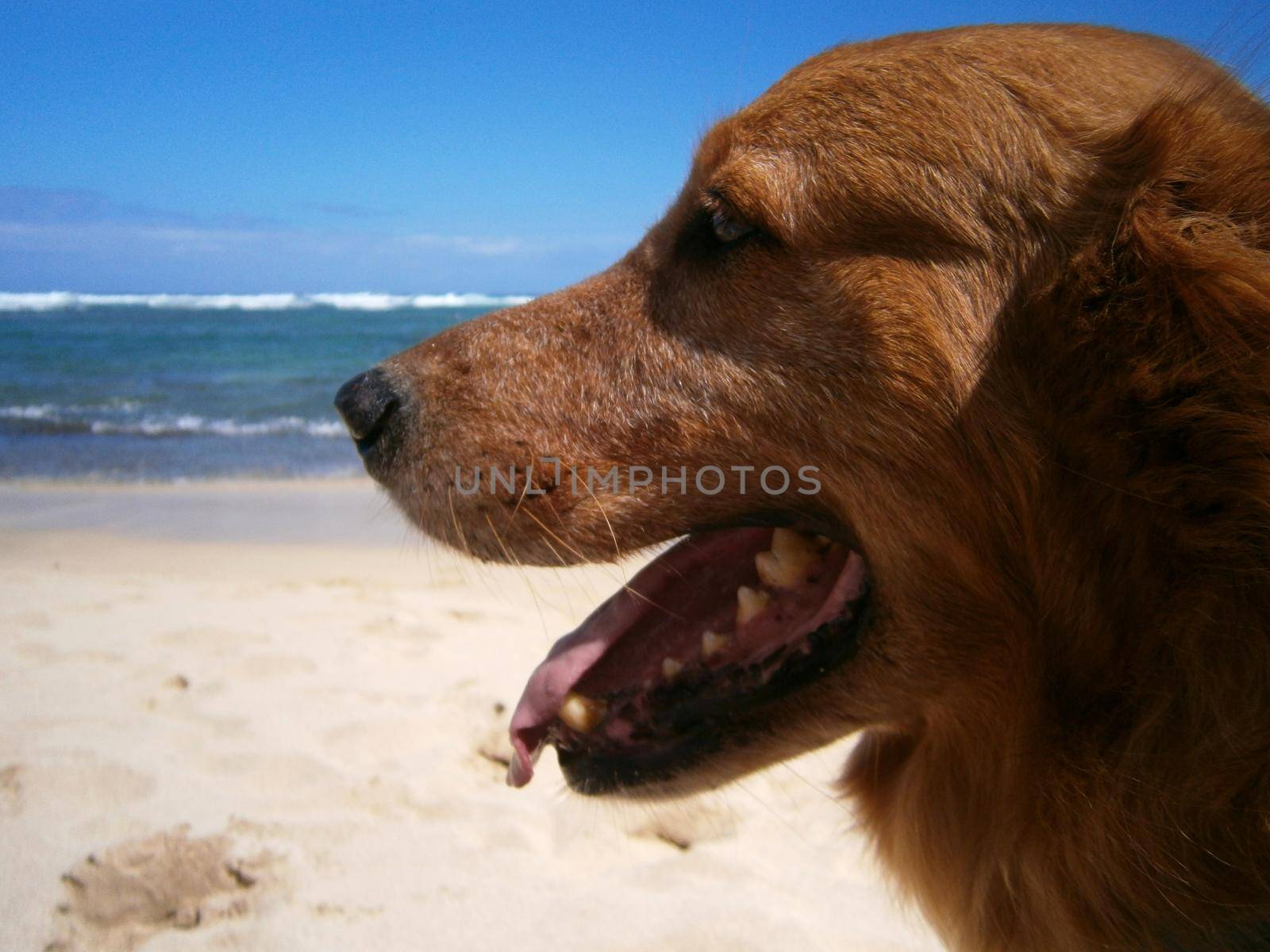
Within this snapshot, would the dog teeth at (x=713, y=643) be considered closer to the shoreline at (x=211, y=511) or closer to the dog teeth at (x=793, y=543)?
the dog teeth at (x=793, y=543)

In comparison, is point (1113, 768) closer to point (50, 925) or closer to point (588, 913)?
point (588, 913)

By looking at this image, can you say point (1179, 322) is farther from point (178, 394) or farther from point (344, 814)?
point (178, 394)

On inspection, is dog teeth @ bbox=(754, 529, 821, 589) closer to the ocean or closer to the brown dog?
the brown dog

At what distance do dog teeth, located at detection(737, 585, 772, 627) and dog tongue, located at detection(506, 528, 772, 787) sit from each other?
135mm

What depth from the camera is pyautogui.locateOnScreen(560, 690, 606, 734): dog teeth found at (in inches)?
83.2

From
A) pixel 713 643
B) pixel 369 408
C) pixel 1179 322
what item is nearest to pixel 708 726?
pixel 713 643

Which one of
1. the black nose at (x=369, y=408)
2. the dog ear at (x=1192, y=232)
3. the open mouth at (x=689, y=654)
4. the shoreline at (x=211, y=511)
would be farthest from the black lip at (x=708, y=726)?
the shoreline at (x=211, y=511)

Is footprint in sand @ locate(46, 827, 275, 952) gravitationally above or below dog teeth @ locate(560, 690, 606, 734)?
below

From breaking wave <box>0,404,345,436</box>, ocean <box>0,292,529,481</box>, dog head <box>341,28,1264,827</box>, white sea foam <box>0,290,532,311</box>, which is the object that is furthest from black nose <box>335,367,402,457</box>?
white sea foam <box>0,290,532,311</box>

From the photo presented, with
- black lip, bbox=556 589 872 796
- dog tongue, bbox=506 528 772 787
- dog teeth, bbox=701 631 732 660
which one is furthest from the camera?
dog tongue, bbox=506 528 772 787

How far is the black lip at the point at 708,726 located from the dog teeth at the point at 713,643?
0.11 metres

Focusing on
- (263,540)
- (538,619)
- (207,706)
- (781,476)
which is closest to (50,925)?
(207,706)

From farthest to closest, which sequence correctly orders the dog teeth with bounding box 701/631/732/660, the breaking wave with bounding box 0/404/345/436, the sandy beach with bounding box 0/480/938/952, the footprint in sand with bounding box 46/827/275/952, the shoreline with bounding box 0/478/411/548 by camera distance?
the breaking wave with bounding box 0/404/345/436 < the shoreline with bounding box 0/478/411/548 < the sandy beach with bounding box 0/480/938/952 < the footprint in sand with bounding box 46/827/275/952 < the dog teeth with bounding box 701/631/732/660

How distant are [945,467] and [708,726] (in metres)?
0.75
